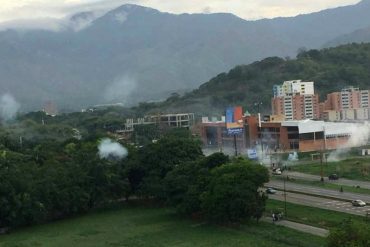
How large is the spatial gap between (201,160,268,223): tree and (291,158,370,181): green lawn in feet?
48.7

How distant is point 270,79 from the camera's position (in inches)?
4894

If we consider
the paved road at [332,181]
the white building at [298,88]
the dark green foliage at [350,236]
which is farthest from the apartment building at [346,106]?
the dark green foliage at [350,236]

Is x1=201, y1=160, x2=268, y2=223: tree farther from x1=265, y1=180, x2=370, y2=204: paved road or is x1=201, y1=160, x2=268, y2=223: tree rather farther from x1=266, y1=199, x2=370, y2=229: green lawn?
x1=265, y1=180, x2=370, y2=204: paved road

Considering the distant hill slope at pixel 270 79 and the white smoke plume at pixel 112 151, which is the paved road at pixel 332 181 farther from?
the distant hill slope at pixel 270 79

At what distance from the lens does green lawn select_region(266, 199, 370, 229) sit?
29.9m

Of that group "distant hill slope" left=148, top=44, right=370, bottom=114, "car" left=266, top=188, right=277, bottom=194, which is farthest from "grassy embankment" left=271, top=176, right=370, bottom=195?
"distant hill slope" left=148, top=44, right=370, bottom=114

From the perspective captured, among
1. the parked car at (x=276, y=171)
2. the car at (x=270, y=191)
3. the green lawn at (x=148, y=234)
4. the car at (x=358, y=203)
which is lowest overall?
the green lawn at (x=148, y=234)

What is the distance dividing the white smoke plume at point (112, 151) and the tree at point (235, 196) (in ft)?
46.3

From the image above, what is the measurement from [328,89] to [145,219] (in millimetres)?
81768

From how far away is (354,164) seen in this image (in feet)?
167

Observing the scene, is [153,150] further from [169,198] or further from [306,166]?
[306,166]

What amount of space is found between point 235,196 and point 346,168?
21.1 m

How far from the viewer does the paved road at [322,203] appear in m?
32.6

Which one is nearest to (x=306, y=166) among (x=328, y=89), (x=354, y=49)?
(x=328, y=89)
